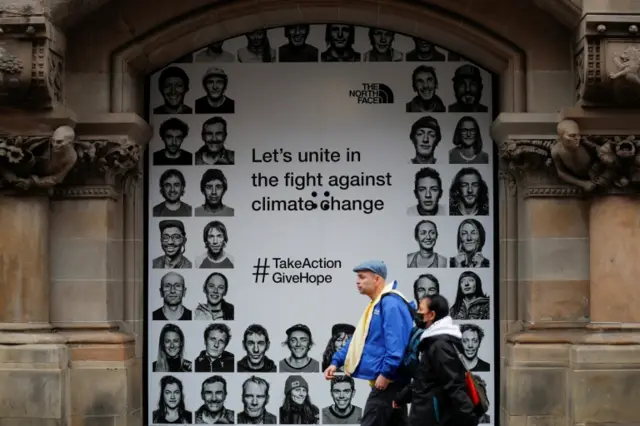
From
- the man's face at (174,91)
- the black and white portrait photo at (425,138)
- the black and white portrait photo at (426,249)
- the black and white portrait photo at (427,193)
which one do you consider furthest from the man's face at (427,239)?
the man's face at (174,91)

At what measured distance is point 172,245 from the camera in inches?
435

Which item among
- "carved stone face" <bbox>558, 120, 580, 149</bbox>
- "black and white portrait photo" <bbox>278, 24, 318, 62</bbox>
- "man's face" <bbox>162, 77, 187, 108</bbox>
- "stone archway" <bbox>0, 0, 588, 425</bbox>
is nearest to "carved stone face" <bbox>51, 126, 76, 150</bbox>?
"stone archway" <bbox>0, 0, 588, 425</bbox>

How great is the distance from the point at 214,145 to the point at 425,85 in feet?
7.52

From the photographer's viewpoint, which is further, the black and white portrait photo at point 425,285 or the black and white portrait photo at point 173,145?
the black and white portrait photo at point 173,145

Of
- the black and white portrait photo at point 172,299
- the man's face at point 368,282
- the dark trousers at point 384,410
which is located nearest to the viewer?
the dark trousers at point 384,410

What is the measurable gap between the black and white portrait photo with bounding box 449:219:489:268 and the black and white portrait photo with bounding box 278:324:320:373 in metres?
1.68

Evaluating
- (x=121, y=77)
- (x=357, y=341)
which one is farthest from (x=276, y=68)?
(x=357, y=341)

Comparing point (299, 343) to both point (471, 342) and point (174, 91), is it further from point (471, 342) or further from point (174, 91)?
point (174, 91)

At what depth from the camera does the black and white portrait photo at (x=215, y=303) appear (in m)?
11.0

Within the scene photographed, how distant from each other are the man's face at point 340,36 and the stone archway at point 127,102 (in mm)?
227

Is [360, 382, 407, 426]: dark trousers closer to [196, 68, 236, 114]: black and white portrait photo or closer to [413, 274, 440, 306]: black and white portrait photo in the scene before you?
[413, 274, 440, 306]: black and white portrait photo

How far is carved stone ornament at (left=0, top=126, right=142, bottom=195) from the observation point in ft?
32.1

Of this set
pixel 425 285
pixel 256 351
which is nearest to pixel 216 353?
pixel 256 351

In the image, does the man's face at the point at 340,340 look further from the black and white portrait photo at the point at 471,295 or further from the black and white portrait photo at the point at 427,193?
the black and white portrait photo at the point at 427,193
